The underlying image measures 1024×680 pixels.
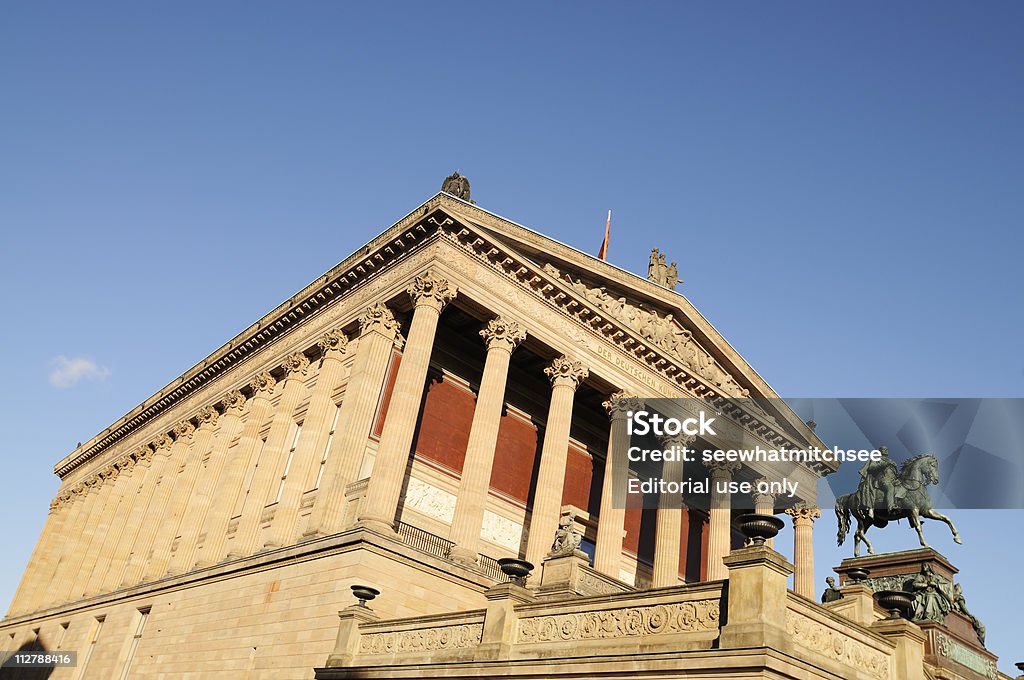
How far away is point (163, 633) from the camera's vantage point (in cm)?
3000

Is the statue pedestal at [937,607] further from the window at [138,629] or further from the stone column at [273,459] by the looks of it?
the window at [138,629]

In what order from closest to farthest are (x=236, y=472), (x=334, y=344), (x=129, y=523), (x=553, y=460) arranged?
(x=553, y=460) < (x=334, y=344) < (x=236, y=472) < (x=129, y=523)

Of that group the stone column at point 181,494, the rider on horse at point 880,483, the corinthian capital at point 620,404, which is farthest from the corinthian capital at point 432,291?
the stone column at point 181,494

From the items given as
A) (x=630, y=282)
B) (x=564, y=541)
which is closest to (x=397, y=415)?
(x=564, y=541)

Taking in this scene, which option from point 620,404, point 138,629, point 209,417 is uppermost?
point 209,417

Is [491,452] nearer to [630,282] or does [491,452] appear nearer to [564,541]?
[564,541]

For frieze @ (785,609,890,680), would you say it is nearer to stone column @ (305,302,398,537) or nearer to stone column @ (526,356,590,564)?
stone column @ (526,356,590,564)

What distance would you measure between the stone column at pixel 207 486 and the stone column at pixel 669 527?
17.0 m

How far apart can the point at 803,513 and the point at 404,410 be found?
22717 mm

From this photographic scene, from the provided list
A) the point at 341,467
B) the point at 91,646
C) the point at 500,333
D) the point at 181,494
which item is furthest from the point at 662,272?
the point at 91,646

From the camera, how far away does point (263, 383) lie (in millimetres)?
35344

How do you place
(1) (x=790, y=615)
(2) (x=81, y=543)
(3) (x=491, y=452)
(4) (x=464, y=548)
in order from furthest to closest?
1. (2) (x=81, y=543)
2. (3) (x=491, y=452)
3. (4) (x=464, y=548)
4. (1) (x=790, y=615)

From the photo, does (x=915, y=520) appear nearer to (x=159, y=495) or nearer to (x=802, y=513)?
(x=802, y=513)

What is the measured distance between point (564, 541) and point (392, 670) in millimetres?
5933
